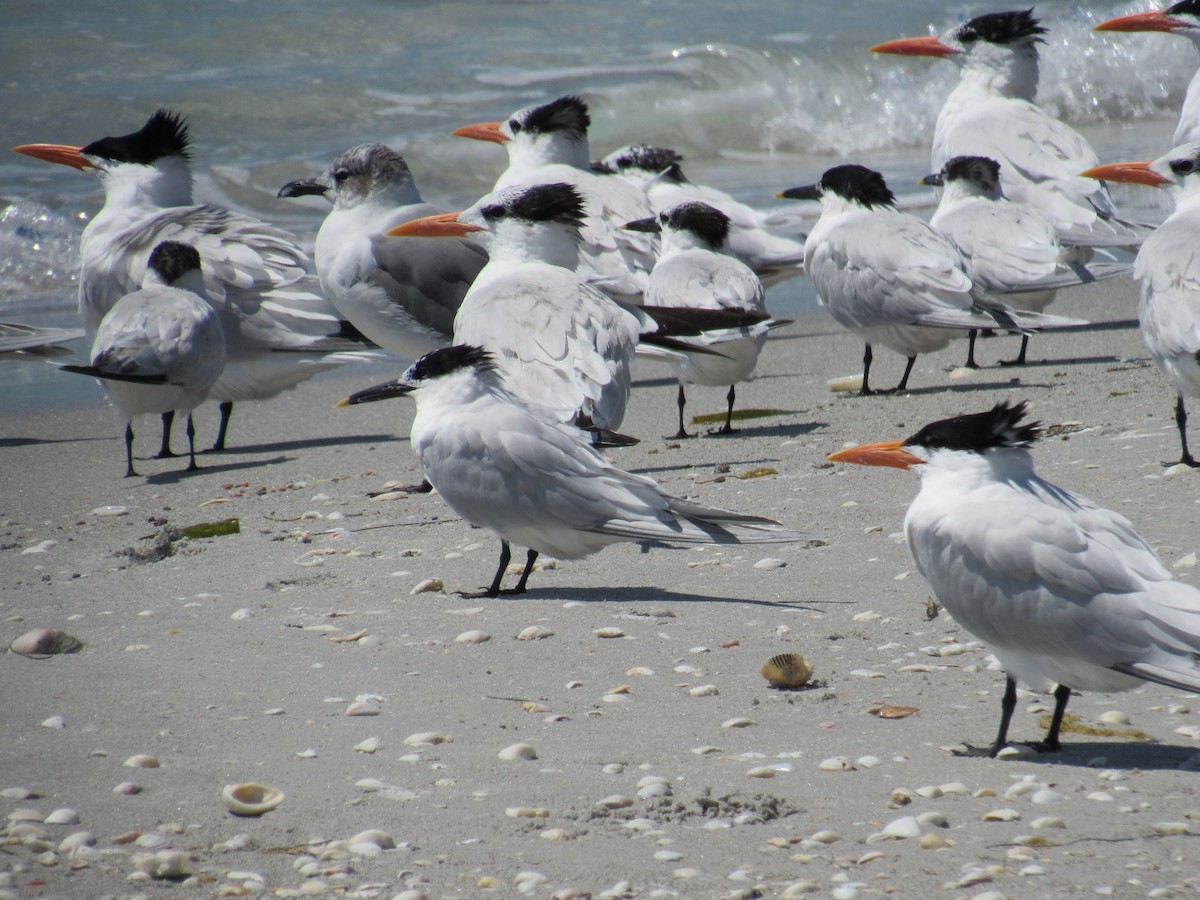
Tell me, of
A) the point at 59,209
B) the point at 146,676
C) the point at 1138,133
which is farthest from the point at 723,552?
the point at 1138,133

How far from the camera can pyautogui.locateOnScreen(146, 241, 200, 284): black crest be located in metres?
6.57

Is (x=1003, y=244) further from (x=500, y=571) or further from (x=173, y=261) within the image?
(x=500, y=571)

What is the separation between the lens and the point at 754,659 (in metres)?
3.36

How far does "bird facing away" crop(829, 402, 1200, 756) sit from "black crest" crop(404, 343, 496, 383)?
1469mm

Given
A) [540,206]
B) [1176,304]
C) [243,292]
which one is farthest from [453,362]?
[243,292]

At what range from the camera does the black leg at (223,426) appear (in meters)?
6.70

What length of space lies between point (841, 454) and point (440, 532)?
6.67 feet

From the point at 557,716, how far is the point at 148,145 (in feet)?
18.3

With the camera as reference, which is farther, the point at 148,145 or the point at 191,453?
the point at 148,145

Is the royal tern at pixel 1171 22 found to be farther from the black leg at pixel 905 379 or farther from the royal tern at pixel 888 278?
the black leg at pixel 905 379

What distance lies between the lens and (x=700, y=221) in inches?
279

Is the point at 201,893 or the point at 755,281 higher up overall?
the point at 755,281

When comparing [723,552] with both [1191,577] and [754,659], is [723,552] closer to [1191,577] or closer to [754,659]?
[754,659]

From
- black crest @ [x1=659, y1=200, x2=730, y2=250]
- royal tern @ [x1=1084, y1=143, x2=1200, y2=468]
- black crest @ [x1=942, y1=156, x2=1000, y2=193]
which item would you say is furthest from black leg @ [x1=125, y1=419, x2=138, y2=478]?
black crest @ [x1=942, y1=156, x2=1000, y2=193]
